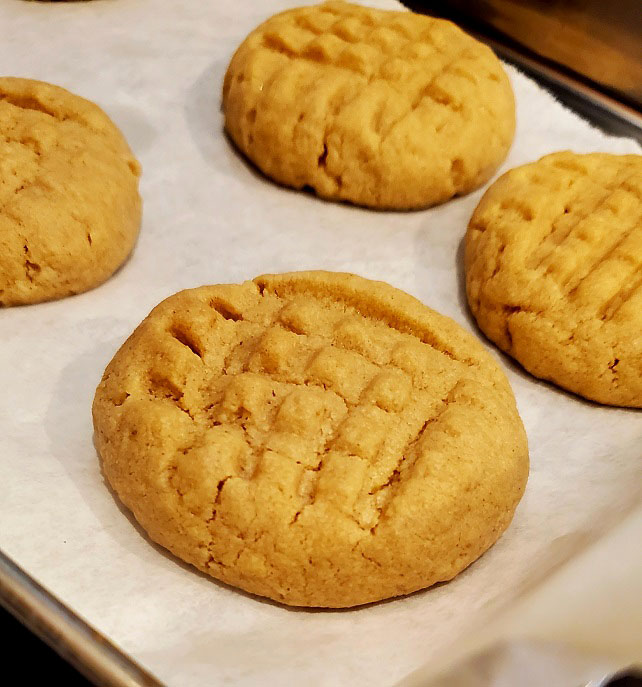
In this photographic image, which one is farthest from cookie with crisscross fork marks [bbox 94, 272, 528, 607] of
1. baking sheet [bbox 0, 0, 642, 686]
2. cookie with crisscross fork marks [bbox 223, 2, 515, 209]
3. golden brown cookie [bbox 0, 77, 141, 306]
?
cookie with crisscross fork marks [bbox 223, 2, 515, 209]

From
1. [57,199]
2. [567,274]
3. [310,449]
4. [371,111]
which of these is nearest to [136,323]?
[57,199]

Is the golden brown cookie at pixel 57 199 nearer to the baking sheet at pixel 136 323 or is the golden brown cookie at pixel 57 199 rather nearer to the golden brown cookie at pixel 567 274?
the baking sheet at pixel 136 323

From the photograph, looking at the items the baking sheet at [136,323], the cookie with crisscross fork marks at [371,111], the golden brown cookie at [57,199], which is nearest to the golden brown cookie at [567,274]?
the baking sheet at [136,323]

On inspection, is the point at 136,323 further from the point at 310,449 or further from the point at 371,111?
the point at 371,111

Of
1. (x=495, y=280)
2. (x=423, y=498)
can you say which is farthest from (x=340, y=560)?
(x=495, y=280)

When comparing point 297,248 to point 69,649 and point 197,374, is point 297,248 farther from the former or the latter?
point 69,649

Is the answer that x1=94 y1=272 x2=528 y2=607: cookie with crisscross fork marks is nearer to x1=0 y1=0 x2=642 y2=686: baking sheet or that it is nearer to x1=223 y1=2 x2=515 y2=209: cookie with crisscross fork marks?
x1=0 y1=0 x2=642 y2=686: baking sheet
